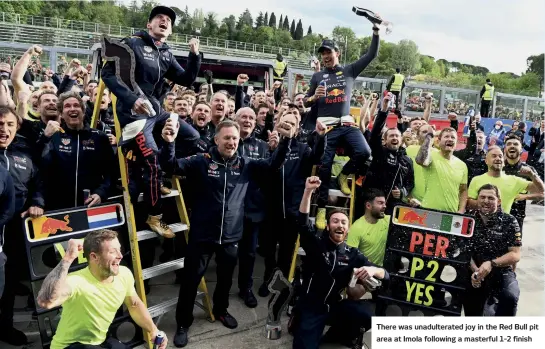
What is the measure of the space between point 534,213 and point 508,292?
6160 mm

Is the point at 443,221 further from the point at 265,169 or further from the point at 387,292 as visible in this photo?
the point at 265,169

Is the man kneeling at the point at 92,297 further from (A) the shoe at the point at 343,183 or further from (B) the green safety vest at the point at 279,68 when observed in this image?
(B) the green safety vest at the point at 279,68

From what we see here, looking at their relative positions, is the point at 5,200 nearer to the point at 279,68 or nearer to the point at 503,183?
the point at 503,183

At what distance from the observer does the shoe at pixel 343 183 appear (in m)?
4.66

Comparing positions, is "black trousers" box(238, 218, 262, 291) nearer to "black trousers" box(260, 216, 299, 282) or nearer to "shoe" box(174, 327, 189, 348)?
"black trousers" box(260, 216, 299, 282)

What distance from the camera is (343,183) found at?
15.5 feet

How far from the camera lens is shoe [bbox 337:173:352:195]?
15.3 feet

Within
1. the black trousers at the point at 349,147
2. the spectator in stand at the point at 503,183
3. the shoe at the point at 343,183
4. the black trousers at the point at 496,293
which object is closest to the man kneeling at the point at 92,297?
the black trousers at the point at 349,147

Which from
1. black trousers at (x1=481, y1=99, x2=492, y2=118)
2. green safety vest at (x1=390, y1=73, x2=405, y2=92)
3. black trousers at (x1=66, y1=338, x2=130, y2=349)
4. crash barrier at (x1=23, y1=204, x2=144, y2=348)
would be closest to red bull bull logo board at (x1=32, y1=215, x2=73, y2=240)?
crash barrier at (x1=23, y1=204, x2=144, y2=348)

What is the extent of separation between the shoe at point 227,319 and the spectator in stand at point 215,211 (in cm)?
2

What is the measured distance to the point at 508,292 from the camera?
3.82 meters

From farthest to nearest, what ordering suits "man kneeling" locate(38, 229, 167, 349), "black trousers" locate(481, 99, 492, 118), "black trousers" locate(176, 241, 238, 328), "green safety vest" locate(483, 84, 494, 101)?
"black trousers" locate(481, 99, 492, 118) < "green safety vest" locate(483, 84, 494, 101) < "black trousers" locate(176, 241, 238, 328) < "man kneeling" locate(38, 229, 167, 349)

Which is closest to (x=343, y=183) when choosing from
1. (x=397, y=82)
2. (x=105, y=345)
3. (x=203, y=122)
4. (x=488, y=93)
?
(x=203, y=122)

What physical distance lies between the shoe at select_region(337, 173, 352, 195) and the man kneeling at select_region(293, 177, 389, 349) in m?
1.19
